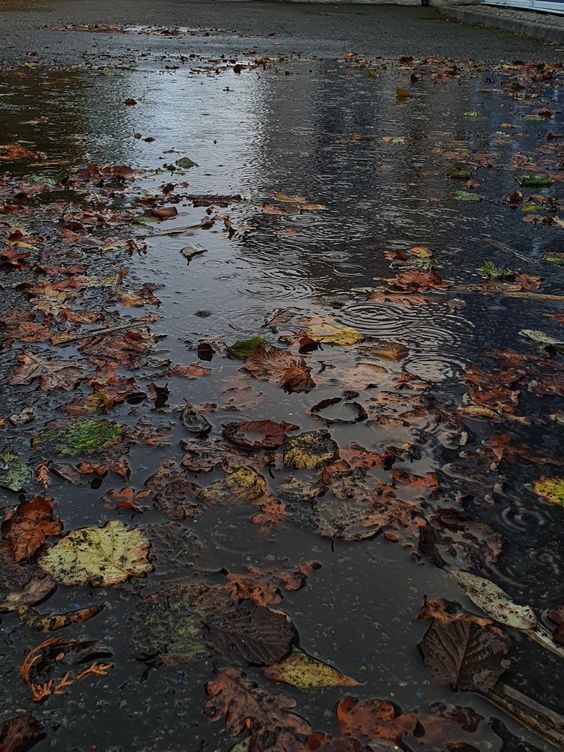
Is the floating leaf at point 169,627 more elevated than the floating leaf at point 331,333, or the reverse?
the floating leaf at point 331,333

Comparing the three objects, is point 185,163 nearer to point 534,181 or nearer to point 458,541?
point 534,181

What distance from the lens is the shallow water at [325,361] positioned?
3.56 feet

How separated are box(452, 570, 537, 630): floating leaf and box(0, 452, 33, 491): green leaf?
859 millimetres

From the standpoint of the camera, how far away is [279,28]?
1505 centimetres

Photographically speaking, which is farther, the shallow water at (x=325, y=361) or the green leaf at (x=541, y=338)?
the green leaf at (x=541, y=338)

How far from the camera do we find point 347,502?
1475 mm

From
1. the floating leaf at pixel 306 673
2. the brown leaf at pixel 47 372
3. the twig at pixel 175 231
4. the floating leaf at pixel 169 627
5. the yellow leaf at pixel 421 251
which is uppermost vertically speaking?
the floating leaf at pixel 306 673

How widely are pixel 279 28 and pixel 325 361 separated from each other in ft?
48.4

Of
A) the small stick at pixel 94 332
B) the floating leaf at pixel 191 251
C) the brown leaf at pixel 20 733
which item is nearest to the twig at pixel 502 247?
the floating leaf at pixel 191 251

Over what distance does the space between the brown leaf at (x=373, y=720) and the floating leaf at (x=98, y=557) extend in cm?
43

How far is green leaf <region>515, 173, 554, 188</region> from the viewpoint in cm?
400

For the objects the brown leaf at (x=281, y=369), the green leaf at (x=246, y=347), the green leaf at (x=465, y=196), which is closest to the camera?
the brown leaf at (x=281, y=369)

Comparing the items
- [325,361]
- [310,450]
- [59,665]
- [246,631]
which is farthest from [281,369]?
[59,665]

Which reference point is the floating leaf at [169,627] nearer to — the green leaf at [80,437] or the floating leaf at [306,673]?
the floating leaf at [306,673]
